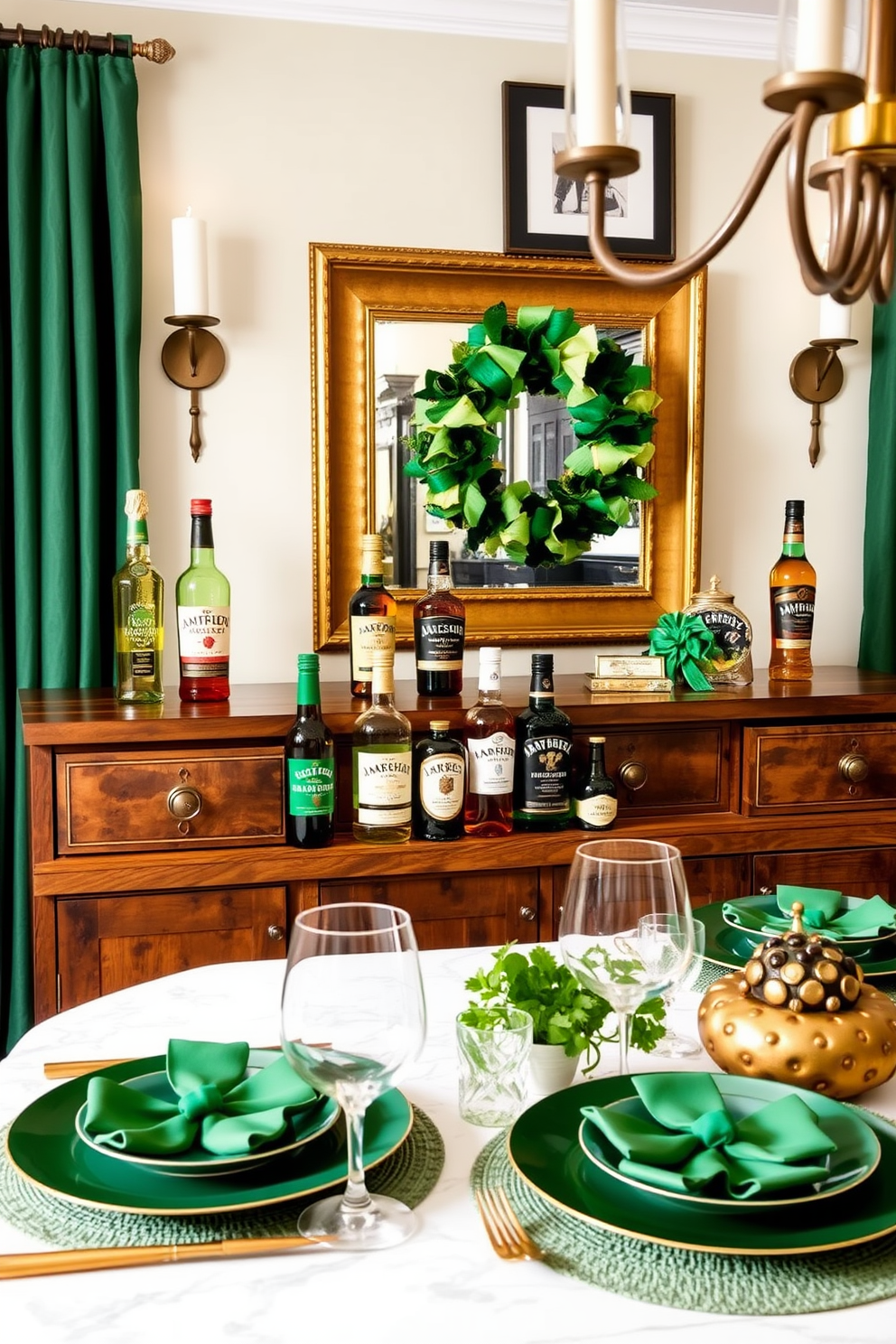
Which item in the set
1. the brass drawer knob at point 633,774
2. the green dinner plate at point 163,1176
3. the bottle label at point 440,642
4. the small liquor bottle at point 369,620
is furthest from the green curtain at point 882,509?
the green dinner plate at point 163,1176

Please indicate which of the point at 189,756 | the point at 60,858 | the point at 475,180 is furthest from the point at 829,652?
the point at 60,858

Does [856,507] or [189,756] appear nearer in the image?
[189,756]

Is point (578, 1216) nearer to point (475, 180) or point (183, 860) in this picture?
point (183, 860)

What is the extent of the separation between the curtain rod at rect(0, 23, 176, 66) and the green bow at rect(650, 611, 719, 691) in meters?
1.54

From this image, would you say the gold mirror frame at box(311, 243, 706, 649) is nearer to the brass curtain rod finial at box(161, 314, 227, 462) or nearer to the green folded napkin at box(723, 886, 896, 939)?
the brass curtain rod finial at box(161, 314, 227, 462)

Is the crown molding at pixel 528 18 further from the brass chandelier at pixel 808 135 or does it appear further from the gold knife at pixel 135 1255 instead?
the gold knife at pixel 135 1255

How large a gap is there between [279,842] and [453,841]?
31cm

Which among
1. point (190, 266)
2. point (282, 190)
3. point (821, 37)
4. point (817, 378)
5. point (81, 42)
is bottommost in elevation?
point (821, 37)

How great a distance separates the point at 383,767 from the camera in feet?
7.05

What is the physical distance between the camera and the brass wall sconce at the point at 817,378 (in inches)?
116

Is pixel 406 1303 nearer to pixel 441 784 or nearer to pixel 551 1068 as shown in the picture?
pixel 551 1068

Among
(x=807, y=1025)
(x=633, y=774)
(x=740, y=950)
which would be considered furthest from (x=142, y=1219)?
(x=633, y=774)

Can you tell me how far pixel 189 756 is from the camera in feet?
6.97

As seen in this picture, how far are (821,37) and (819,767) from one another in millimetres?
1825
